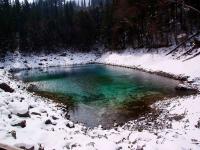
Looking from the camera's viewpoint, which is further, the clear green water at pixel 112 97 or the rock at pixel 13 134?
the clear green water at pixel 112 97

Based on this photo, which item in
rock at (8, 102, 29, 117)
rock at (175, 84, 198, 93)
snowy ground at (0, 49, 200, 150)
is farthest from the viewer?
rock at (175, 84, 198, 93)

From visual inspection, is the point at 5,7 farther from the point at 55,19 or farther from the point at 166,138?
the point at 166,138

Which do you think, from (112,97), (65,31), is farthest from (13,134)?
(65,31)

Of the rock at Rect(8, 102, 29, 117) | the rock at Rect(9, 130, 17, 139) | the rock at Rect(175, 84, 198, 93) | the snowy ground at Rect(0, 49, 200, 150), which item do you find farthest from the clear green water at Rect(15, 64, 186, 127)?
the rock at Rect(9, 130, 17, 139)

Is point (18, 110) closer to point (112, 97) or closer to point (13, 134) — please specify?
point (13, 134)

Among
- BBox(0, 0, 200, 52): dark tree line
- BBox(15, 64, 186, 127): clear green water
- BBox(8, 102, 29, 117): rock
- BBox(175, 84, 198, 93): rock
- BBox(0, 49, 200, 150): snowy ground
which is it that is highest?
BBox(0, 0, 200, 52): dark tree line

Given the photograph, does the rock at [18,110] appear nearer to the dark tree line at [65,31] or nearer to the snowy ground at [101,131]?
the snowy ground at [101,131]

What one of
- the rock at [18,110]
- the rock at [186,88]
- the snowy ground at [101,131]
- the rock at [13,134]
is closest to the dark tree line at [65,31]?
the rock at [186,88]

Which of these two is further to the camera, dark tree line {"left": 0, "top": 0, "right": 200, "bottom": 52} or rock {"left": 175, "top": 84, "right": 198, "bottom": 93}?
dark tree line {"left": 0, "top": 0, "right": 200, "bottom": 52}

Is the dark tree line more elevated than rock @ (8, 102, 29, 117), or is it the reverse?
the dark tree line

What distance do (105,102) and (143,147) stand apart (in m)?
15.1

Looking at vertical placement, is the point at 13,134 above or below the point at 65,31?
below

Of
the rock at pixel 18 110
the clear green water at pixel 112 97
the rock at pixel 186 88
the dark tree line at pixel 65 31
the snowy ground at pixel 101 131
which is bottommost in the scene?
the clear green water at pixel 112 97

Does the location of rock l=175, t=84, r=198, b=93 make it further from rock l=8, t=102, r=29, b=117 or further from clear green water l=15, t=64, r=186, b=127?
rock l=8, t=102, r=29, b=117
